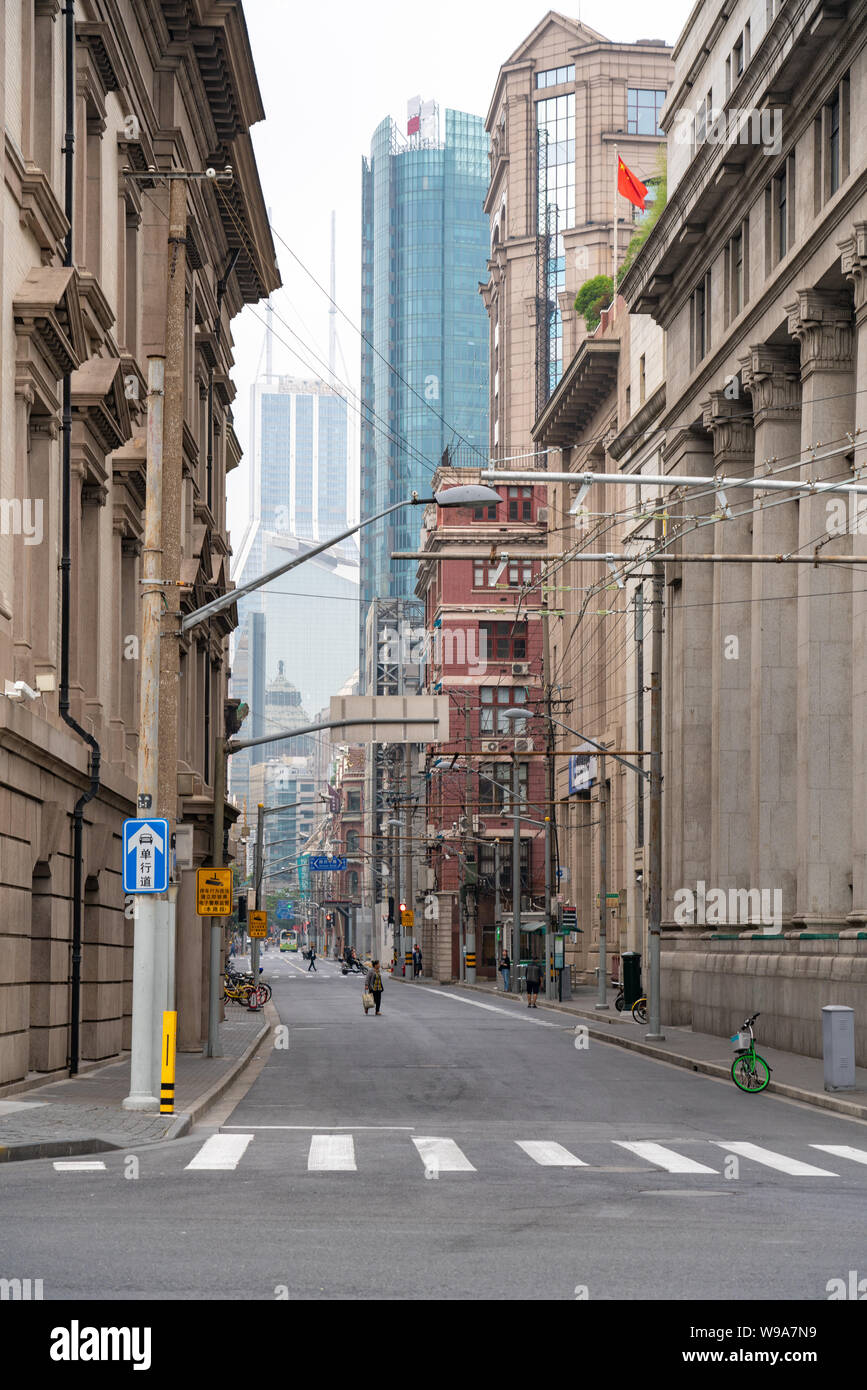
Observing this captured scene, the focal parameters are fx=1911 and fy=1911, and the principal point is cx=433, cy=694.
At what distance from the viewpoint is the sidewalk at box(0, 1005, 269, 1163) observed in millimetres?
18492

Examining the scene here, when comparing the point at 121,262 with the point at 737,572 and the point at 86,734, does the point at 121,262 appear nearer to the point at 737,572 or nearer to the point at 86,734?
the point at 86,734

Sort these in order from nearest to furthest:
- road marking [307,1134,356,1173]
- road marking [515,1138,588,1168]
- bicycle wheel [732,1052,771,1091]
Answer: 1. road marking [307,1134,356,1173]
2. road marking [515,1138,588,1168]
3. bicycle wheel [732,1052,771,1091]

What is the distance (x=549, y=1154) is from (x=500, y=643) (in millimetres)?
105541

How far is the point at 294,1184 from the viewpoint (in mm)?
16000

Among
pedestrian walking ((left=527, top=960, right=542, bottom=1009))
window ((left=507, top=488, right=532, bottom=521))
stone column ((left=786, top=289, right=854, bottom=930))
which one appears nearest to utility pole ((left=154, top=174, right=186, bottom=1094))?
stone column ((left=786, top=289, right=854, bottom=930))

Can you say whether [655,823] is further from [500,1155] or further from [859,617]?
[500,1155]

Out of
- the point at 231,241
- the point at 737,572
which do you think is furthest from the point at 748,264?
the point at 231,241

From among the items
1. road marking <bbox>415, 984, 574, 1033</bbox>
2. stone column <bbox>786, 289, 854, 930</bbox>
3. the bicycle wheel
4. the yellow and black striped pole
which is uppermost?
stone column <bbox>786, 289, 854, 930</bbox>

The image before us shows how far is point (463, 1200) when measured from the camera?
15.0 metres

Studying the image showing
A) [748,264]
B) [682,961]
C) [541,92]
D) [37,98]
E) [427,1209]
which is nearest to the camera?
[427,1209]

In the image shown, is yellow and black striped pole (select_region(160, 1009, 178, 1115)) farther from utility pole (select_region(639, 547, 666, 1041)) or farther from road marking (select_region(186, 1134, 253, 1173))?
utility pole (select_region(639, 547, 666, 1041))

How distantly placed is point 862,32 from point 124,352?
1565cm

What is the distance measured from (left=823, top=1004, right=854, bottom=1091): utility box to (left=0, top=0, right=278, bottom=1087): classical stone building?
1115 centimetres

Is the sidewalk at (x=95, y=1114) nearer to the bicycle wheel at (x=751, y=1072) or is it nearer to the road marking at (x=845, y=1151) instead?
the road marking at (x=845, y=1151)
